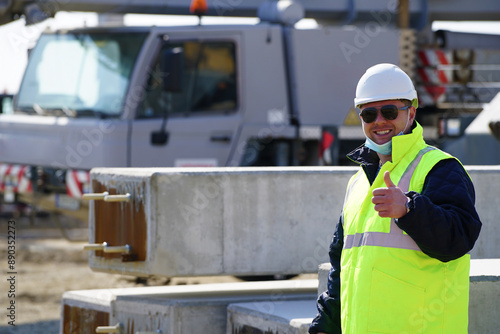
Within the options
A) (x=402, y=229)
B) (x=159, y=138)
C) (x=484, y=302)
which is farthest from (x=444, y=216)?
(x=159, y=138)

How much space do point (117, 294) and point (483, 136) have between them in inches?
160

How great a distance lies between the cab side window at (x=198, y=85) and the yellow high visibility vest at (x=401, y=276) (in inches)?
240

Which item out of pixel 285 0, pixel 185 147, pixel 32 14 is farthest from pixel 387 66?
pixel 32 14

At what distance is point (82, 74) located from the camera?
921 cm

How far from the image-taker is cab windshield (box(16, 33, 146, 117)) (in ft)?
29.8

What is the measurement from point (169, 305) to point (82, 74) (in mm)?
4270

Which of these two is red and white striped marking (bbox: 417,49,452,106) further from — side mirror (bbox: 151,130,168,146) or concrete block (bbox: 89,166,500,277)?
concrete block (bbox: 89,166,500,277)

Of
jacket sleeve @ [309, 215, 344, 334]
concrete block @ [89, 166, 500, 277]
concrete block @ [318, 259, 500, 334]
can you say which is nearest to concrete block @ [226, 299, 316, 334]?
concrete block @ [89, 166, 500, 277]

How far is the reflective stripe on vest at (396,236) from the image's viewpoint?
2859 millimetres

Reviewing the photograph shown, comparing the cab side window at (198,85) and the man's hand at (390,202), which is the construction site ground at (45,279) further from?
the man's hand at (390,202)

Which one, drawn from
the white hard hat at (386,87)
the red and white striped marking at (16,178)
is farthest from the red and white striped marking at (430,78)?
the white hard hat at (386,87)

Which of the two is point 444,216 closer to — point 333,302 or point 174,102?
point 333,302

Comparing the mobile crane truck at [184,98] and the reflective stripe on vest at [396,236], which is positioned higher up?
the mobile crane truck at [184,98]

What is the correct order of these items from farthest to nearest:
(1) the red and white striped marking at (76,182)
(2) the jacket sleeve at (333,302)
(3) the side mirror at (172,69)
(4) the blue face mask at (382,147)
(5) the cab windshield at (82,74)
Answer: (5) the cab windshield at (82,74) < (1) the red and white striped marking at (76,182) < (3) the side mirror at (172,69) < (2) the jacket sleeve at (333,302) < (4) the blue face mask at (382,147)
